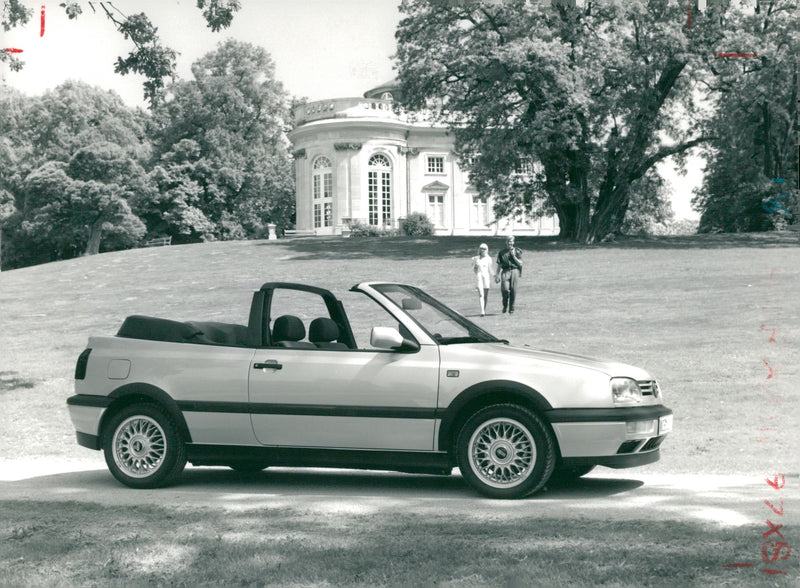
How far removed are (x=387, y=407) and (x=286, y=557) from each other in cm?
256

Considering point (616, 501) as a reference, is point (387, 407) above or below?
above

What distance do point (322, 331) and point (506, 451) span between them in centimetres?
190

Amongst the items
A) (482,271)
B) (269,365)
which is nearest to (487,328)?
(482,271)

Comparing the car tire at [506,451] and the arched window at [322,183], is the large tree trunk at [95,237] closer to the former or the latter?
the arched window at [322,183]

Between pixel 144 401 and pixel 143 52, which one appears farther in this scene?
pixel 143 52

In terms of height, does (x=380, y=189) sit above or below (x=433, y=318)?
above

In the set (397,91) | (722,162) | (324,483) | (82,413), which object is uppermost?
(397,91)

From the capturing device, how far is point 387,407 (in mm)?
8258

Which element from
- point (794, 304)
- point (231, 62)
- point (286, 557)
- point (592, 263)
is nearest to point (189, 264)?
point (231, 62)

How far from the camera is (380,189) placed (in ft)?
215

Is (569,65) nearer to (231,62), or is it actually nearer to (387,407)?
(231,62)

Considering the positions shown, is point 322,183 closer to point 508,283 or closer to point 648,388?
point 508,283

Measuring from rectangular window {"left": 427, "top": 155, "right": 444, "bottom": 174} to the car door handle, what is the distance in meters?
65.4

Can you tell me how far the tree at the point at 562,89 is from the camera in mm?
41625
